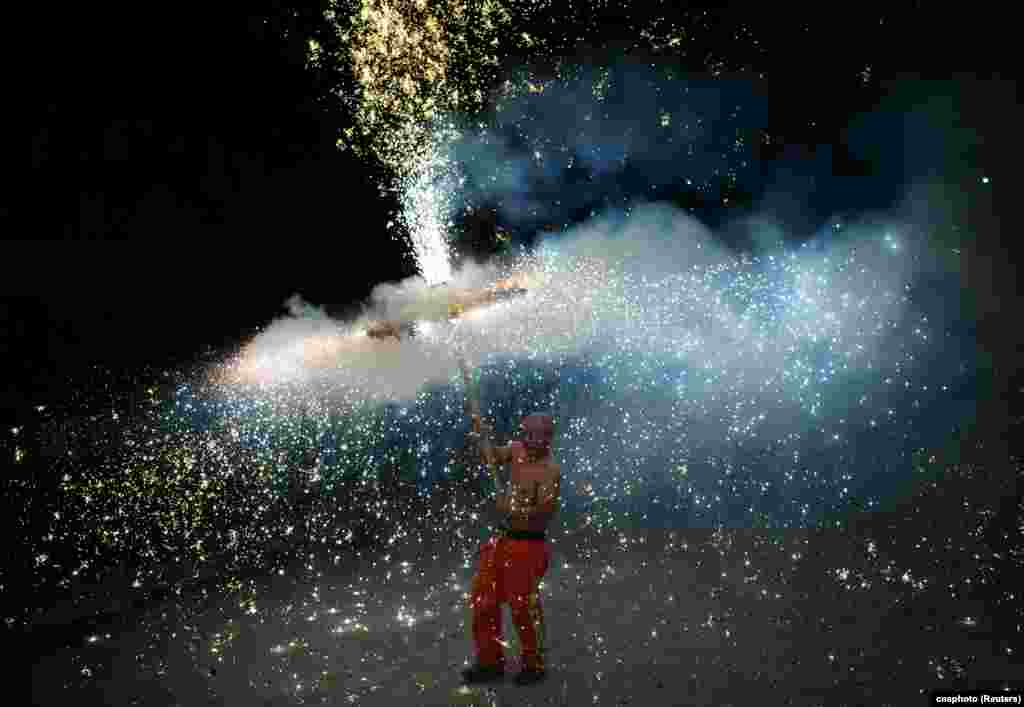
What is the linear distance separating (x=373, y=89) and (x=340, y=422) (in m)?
5.15

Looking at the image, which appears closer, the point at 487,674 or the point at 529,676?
the point at 529,676

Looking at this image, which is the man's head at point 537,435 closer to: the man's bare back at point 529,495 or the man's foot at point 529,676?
the man's bare back at point 529,495

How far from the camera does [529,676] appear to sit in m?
3.88

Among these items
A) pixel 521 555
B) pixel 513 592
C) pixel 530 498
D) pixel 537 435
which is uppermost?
pixel 537 435

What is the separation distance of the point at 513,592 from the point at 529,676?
56 cm

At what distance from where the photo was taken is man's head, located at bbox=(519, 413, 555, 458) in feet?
13.0

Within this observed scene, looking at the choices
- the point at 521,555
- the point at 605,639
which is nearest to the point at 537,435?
the point at 521,555

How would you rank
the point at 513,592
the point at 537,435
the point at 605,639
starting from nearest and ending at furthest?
the point at 513,592, the point at 537,435, the point at 605,639

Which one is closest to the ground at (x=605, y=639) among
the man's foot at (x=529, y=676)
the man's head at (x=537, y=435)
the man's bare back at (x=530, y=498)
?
the man's foot at (x=529, y=676)

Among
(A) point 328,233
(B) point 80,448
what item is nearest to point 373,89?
(A) point 328,233

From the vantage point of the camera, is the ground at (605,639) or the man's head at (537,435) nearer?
the ground at (605,639)

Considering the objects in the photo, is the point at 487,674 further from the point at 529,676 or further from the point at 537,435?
the point at 537,435

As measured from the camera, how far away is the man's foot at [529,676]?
3871 mm

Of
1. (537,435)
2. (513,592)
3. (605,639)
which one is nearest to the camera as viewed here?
(513,592)
